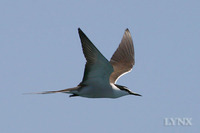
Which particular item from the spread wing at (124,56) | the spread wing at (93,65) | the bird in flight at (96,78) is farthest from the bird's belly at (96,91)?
the spread wing at (124,56)

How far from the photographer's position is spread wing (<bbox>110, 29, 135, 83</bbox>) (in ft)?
53.1

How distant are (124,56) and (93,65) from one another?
5093mm

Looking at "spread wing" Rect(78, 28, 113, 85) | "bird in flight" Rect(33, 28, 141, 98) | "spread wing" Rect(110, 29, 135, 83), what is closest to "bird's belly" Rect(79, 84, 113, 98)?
"bird in flight" Rect(33, 28, 141, 98)

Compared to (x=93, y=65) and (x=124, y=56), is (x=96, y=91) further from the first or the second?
(x=124, y=56)

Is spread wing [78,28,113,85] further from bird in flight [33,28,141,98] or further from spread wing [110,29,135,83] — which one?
spread wing [110,29,135,83]

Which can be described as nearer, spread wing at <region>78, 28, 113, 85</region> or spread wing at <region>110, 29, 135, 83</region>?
spread wing at <region>78, 28, 113, 85</region>

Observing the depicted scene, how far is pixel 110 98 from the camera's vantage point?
13258 millimetres

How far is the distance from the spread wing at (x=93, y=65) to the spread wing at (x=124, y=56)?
325cm

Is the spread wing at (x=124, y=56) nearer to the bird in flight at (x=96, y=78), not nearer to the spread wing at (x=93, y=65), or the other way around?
the bird in flight at (x=96, y=78)

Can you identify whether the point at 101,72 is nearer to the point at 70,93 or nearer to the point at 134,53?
the point at 70,93

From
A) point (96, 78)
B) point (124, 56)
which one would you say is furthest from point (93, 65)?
point (124, 56)

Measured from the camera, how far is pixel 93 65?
1194cm

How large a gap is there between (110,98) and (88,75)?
1.27m

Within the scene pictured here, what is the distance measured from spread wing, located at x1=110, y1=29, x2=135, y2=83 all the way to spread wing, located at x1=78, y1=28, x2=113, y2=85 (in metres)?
3.25
